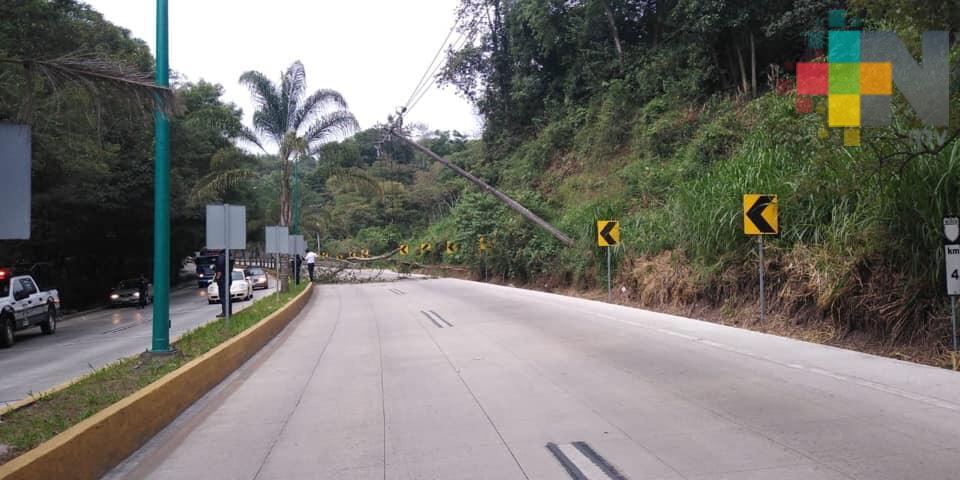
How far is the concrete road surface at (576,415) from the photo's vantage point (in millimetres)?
5684

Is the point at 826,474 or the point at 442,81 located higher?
the point at 442,81

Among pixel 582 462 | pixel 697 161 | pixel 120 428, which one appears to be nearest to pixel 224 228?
pixel 120 428

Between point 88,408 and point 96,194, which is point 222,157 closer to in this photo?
point 96,194

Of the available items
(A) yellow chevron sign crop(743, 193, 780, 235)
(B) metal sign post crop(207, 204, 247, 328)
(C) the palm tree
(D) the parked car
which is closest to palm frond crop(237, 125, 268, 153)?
(C) the palm tree

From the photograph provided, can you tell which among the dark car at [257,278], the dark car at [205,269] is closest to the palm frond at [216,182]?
the dark car at [257,278]

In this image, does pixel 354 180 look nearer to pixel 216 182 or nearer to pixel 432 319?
pixel 216 182

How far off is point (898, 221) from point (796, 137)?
193 inches

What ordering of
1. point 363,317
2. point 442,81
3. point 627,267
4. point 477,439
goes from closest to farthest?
point 477,439, point 363,317, point 627,267, point 442,81

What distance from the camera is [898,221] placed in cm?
1120

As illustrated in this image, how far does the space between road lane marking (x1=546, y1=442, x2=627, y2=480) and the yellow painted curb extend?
3.90m

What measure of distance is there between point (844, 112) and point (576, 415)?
26.6 feet

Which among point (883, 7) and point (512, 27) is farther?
point (512, 27)

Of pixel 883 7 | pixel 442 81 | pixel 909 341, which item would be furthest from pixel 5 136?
pixel 442 81

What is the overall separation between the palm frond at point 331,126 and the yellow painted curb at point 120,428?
19.9 m
